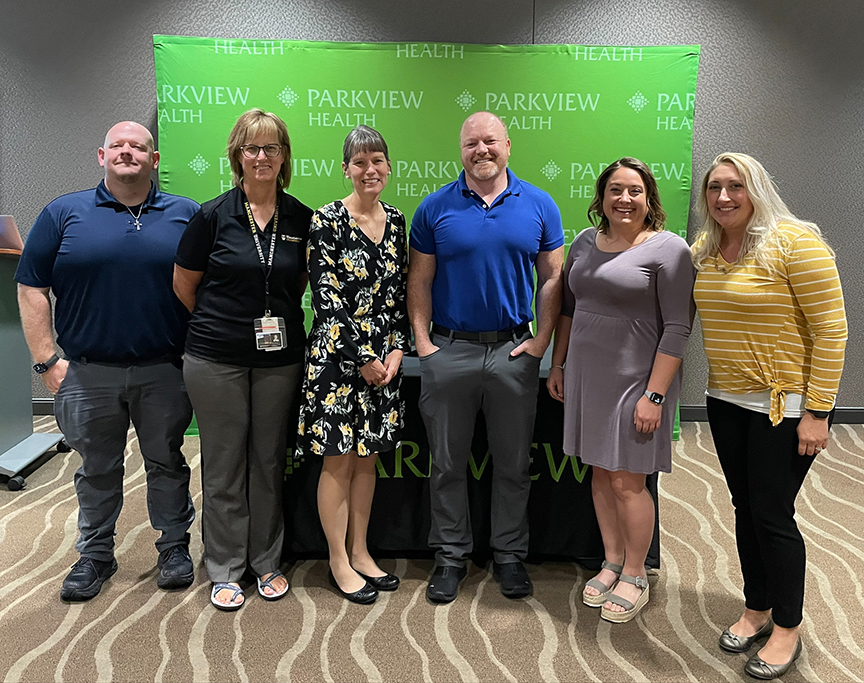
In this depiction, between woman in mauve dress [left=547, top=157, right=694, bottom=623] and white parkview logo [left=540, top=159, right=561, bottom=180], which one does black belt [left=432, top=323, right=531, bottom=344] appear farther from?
white parkview logo [left=540, top=159, right=561, bottom=180]

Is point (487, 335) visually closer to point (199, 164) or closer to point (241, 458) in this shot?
point (241, 458)

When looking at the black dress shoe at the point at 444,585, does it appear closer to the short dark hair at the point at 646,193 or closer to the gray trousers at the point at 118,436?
the gray trousers at the point at 118,436

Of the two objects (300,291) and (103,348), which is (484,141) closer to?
(300,291)

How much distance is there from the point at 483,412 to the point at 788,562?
1027mm

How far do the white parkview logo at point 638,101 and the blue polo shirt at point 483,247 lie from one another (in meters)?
2.34

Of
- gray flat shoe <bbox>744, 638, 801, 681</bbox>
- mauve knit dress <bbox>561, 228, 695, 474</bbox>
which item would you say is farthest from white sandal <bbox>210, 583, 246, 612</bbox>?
gray flat shoe <bbox>744, 638, 801, 681</bbox>

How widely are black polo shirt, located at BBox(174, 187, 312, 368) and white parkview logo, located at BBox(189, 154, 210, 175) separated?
2228mm

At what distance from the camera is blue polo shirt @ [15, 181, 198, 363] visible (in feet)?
7.52

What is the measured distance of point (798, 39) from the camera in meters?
4.49

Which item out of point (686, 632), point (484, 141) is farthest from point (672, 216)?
point (686, 632)

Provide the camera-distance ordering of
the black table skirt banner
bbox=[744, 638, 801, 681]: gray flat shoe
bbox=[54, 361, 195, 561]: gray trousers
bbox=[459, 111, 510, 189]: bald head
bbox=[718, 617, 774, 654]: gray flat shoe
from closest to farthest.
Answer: bbox=[744, 638, 801, 681]: gray flat shoe → bbox=[718, 617, 774, 654]: gray flat shoe → bbox=[459, 111, 510, 189]: bald head → bbox=[54, 361, 195, 561]: gray trousers → the black table skirt banner

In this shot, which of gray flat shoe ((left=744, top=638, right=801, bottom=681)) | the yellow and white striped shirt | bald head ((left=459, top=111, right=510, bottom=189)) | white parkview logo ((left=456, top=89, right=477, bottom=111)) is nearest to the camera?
the yellow and white striped shirt

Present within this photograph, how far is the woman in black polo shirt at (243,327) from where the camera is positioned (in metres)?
2.21

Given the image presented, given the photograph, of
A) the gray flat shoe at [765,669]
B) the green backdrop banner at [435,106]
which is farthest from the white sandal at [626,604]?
the green backdrop banner at [435,106]
